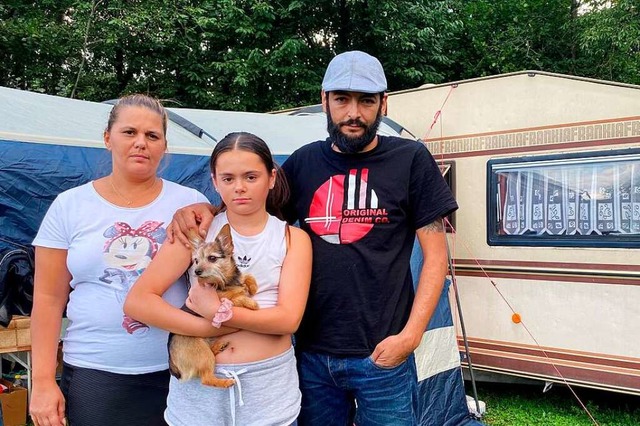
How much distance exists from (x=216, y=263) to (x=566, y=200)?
172 inches

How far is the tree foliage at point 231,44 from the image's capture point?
41.4ft

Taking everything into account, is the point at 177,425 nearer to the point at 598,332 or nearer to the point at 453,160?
the point at 598,332

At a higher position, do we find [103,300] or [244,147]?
[244,147]

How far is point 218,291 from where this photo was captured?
1990 mm

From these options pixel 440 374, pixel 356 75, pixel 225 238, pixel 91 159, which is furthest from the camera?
pixel 440 374

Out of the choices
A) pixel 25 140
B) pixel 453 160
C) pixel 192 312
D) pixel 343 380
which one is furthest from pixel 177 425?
pixel 453 160

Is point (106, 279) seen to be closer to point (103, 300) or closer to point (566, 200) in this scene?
point (103, 300)

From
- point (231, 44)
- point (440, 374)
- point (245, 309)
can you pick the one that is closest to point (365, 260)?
point (245, 309)

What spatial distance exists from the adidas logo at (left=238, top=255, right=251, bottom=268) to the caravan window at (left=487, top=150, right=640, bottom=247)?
4.14 metres

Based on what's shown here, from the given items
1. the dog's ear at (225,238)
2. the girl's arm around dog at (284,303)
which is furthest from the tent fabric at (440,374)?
the dog's ear at (225,238)

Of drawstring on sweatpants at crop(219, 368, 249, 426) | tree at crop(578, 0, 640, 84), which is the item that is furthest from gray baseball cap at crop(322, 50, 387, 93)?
tree at crop(578, 0, 640, 84)

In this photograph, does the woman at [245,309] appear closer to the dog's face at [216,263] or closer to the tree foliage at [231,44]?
the dog's face at [216,263]

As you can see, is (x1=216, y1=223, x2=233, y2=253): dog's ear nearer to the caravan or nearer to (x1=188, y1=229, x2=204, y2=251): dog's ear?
(x1=188, y1=229, x2=204, y2=251): dog's ear

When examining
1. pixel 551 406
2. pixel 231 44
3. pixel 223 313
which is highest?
pixel 231 44
